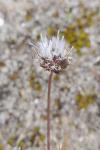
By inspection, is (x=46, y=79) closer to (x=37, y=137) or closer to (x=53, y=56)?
(x=37, y=137)

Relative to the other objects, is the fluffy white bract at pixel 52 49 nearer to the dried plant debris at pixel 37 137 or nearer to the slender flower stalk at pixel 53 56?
the slender flower stalk at pixel 53 56

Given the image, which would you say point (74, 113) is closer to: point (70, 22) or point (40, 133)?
point (40, 133)

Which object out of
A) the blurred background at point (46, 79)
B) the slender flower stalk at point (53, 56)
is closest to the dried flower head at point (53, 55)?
the slender flower stalk at point (53, 56)

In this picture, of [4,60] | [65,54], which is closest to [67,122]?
[4,60]

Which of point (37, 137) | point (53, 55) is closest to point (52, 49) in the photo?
point (53, 55)

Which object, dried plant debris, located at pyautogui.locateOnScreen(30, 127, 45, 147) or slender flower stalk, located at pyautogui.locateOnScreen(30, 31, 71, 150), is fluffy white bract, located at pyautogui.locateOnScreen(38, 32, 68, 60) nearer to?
slender flower stalk, located at pyautogui.locateOnScreen(30, 31, 71, 150)

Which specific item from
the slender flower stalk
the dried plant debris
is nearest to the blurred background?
the dried plant debris

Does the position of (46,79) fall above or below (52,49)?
above
